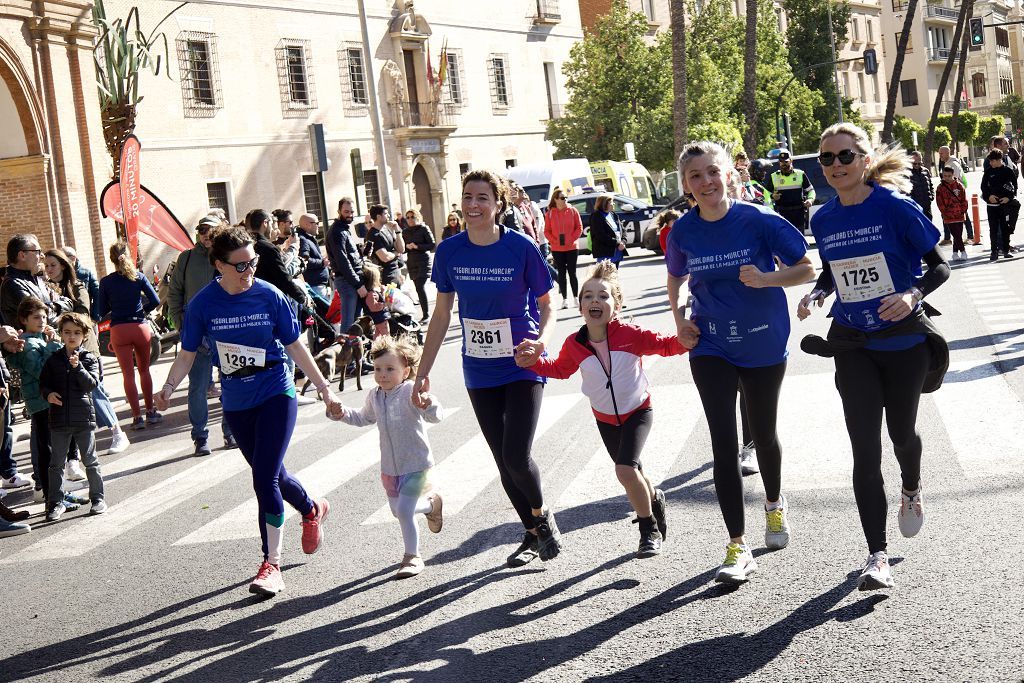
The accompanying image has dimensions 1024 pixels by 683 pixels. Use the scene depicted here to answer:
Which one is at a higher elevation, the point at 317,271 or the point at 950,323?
the point at 317,271

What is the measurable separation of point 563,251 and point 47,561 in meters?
13.1

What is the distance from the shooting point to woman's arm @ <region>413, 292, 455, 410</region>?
640 centimetres

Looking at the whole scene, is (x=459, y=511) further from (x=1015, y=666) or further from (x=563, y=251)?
(x=563, y=251)

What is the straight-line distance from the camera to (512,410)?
6.21 m

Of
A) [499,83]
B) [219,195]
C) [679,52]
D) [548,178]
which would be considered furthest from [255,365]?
A: [499,83]

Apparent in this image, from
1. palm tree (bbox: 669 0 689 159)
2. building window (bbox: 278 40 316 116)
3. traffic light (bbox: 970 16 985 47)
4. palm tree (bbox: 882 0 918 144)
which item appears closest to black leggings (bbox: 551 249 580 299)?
palm tree (bbox: 669 0 689 159)

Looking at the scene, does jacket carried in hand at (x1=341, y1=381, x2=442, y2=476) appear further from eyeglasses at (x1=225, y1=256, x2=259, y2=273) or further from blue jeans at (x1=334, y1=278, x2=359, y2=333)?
blue jeans at (x1=334, y1=278, x2=359, y2=333)

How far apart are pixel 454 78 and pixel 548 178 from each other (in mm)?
9452

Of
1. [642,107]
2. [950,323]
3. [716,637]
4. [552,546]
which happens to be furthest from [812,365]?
[642,107]

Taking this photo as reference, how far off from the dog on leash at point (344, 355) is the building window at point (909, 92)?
3679 inches

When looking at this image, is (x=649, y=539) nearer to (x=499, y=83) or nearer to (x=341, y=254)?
(x=341, y=254)

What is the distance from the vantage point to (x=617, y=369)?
20.6ft

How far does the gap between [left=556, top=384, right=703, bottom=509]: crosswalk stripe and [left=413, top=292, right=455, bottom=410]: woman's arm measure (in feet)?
5.12

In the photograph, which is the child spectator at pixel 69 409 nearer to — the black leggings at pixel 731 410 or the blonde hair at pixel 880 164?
the black leggings at pixel 731 410
